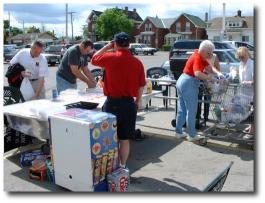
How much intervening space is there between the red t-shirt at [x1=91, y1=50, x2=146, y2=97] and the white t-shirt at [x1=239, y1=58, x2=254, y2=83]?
2.39 m

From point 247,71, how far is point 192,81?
0.94 m

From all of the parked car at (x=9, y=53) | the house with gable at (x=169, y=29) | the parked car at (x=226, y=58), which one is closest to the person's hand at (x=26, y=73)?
the parked car at (x=226, y=58)

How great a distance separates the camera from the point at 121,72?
4.41 m

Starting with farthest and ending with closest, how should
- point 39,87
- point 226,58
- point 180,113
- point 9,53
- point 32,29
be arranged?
1. point 32,29
2. point 9,53
3. point 226,58
4. point 180,113
5. point 39,87

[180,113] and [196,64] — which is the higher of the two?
[196,64]

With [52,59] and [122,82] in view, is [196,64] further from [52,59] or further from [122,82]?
[52,59]

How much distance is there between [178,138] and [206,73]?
127 cm

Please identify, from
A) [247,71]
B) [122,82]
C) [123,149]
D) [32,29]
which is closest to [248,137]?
[247,71]

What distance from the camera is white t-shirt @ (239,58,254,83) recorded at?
6152 millimetres

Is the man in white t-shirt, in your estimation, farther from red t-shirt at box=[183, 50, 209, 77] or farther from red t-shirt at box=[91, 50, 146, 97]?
red t-shirt at box=[183, 50, 209, 77]

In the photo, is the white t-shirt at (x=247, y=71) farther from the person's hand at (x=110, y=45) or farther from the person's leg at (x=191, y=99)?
the person's hand at (x=110, y=45)

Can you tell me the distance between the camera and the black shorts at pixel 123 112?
4512 millimetres

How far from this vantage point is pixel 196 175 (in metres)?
4.93

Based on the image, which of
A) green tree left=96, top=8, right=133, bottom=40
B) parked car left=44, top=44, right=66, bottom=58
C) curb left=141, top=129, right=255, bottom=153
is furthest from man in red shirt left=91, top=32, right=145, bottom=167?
green tree left=96, top=8, right=133, bottom=40
